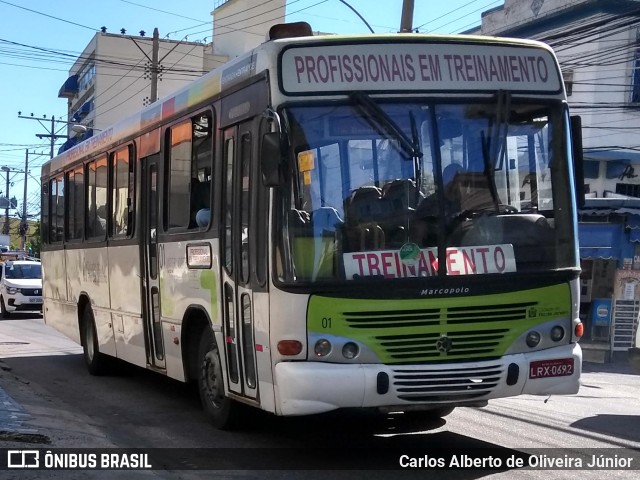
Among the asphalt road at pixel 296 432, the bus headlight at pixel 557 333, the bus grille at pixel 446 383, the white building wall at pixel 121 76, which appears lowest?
the asphalt road at pixel 296 432

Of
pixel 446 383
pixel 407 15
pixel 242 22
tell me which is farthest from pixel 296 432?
pixel 242 22

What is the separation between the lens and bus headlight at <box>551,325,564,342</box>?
23.3 feet

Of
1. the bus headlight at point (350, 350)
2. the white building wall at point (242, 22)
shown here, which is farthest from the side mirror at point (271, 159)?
the white building wall at point (242, 22)

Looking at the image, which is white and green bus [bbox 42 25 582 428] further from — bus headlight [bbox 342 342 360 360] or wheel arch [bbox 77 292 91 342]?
wheel arch [bbox 77 292 91 342]

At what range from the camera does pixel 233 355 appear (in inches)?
305

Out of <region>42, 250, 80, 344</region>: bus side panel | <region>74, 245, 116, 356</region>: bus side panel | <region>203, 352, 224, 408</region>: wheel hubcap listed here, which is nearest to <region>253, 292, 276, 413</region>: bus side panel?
<region>203, 352, 224, 408</region>: wheel hubcap

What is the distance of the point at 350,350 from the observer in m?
6.64

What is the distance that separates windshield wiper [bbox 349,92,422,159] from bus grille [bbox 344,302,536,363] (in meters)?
1.23

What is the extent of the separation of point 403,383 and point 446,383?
33 cm

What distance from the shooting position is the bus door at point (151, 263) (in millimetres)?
9906

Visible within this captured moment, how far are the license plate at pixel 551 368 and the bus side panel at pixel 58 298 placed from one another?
8.78 m

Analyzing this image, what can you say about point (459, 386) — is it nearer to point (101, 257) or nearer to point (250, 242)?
point (250, 242)

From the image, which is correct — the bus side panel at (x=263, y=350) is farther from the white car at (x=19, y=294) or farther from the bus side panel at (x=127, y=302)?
the white car at (x=19, y=294)

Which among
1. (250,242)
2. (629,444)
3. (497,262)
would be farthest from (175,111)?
(629,444)
